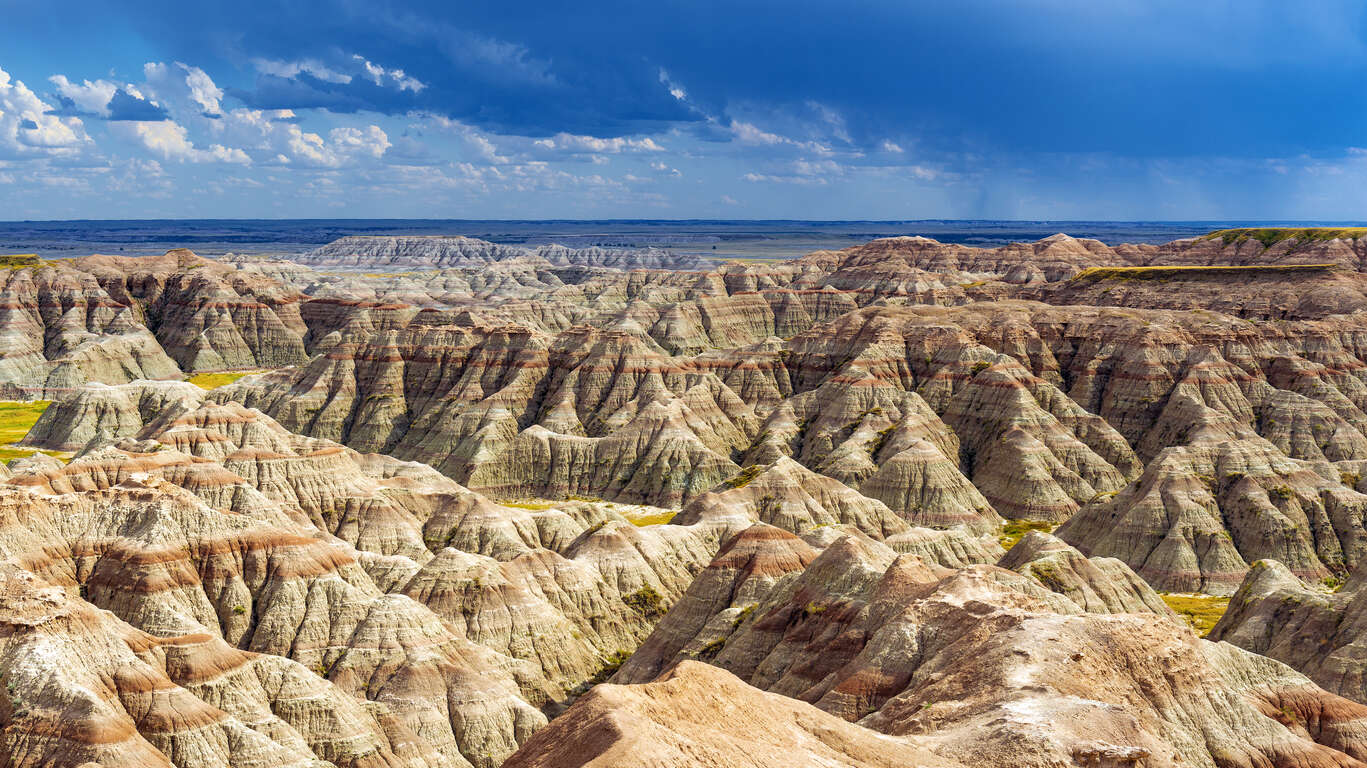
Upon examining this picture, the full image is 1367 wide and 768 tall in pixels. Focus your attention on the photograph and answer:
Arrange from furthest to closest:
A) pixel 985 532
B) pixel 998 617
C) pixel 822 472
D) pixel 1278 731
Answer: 1. pixel 822 472
2. pixel 985 532
3. pixel 998 617
4. pixel 1278 731

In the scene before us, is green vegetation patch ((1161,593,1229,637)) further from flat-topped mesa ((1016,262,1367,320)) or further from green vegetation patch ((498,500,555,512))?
flat-topped mesa ((1016,262,1367,320))

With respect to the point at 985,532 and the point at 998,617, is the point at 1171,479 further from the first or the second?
the point at 998,617

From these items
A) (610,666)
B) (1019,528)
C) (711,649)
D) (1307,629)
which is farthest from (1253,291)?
(711,649)

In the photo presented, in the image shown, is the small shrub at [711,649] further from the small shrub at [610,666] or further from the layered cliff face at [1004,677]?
the small shrub at [610,666]

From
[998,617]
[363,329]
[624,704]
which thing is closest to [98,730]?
[624,704]

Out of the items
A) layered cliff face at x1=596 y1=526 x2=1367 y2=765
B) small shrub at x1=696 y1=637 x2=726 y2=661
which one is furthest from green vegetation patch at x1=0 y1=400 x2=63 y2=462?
layered cliff face at x1=596 y1=526 x2=1367 y2=765

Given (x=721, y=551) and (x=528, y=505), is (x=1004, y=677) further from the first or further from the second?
(x=528, y=505)
